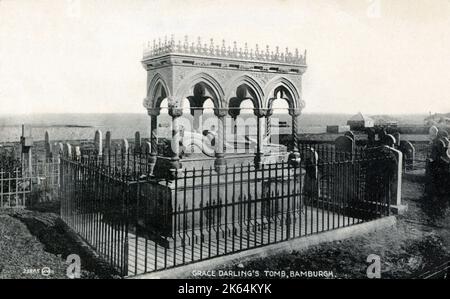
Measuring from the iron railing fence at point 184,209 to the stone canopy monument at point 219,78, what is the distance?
2.95 feet

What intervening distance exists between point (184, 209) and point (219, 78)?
351cm

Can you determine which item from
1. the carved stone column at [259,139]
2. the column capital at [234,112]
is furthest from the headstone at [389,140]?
the carved stone column at [259,139]

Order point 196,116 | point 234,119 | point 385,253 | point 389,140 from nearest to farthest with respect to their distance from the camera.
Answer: point 385,253
point 196,116
point 234,119
point 389,140

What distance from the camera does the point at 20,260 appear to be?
7348mm

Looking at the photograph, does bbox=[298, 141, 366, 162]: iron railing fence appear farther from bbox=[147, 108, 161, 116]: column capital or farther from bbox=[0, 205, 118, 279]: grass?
bbox=[0, 205, 118, 279]: grass

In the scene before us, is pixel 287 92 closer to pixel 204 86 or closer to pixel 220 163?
pixel 204 86

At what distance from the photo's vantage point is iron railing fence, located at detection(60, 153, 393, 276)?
7051mm

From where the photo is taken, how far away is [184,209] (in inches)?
287

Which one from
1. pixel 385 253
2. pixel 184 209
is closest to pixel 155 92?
pixel 184 209

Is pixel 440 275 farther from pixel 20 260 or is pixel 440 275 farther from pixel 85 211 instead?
pixel 20 260

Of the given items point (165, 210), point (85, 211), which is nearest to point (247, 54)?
point (165, 210)

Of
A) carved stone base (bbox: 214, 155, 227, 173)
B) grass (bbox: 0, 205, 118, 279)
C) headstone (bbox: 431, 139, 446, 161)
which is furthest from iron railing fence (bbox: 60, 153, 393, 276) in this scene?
headstone (bbox: 431, 139, 446, 161)

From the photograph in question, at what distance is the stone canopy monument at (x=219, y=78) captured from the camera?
8.64m

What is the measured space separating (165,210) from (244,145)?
3.81m
